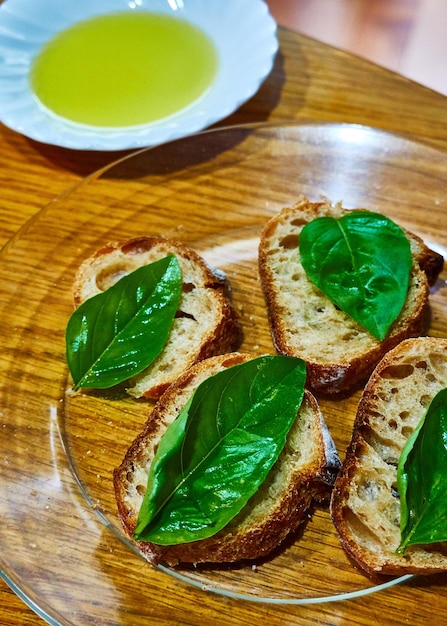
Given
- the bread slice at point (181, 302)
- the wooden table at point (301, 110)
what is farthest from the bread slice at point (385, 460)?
the wooden table at point (301, 110)

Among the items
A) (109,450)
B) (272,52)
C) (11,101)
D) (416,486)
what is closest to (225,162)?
(272,52)

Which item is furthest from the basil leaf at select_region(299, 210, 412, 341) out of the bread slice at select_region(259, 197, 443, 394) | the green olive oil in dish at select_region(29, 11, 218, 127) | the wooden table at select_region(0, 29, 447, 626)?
the green olive oil in dish at select_region(29, 11, 218, 127)

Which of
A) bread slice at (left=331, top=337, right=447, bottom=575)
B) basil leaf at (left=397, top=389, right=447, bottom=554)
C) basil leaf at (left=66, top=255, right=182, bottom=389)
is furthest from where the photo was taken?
basil leaf at (left=66, top=255, right=182, bottom=389)

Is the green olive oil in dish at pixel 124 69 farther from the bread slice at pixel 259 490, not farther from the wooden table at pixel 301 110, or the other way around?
the bread slice at pixel 259 490

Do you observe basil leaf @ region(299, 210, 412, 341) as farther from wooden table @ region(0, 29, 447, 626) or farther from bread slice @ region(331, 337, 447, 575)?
wooden table @ region(0, 29, 447, 626)

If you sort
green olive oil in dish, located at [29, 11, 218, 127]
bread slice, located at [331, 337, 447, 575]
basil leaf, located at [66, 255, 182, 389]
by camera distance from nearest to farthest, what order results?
1. bread slice, located at [331, 337, 447, 575]
2. basil leaf, located at [66, 255, 182, 389]
3. green olive oil in dish, located at [29, 11, 218, 127]

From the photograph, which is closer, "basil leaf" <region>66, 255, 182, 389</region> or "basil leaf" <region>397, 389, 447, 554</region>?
"basil leaf" <region>397, 389, 447, 554</region>

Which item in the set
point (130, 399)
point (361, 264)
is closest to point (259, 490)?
point (130, 399)

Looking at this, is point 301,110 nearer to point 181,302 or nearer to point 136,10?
point 136,10
